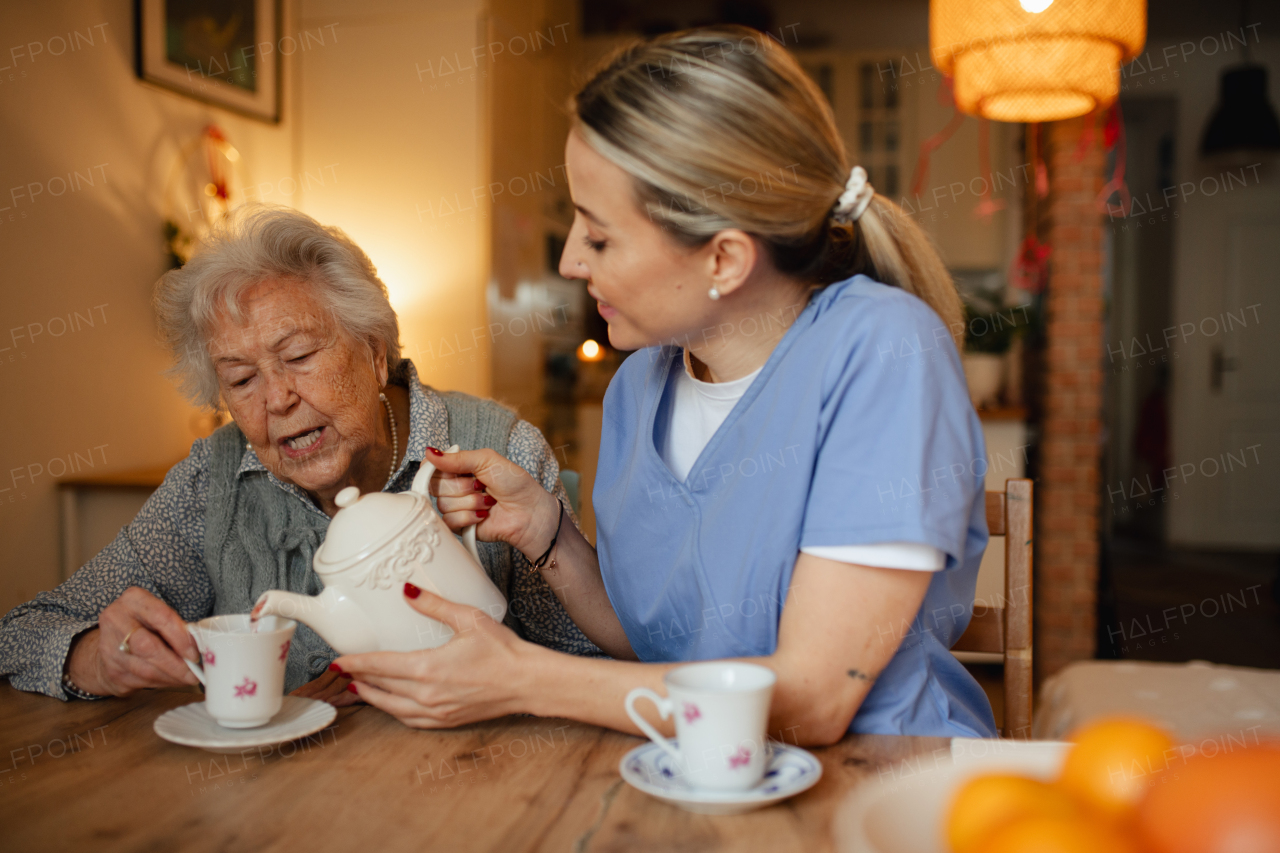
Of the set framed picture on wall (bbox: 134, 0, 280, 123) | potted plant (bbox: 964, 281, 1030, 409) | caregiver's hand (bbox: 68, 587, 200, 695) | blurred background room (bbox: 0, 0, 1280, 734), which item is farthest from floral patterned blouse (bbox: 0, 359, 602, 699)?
potted plant (bbox: 964, 281, 1030, 409)

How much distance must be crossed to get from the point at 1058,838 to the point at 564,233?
13.9 ft

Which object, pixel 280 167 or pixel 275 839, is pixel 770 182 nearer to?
pixel 275 839

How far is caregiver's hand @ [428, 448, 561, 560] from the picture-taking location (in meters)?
1.06

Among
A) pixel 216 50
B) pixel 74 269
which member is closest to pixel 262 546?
pixel 74 269

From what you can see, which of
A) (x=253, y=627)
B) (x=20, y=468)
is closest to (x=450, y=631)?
(x=253, y=627)

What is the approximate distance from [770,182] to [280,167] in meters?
2.92

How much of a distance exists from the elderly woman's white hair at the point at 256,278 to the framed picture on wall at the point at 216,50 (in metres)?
1.75

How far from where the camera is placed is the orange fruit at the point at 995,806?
14.7 inches

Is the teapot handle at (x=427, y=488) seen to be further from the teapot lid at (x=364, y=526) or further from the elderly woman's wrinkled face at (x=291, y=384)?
the elderly woman's wrinkled face at (x=291, y=384)

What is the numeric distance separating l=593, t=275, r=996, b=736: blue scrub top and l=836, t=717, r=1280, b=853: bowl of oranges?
31 centimetres

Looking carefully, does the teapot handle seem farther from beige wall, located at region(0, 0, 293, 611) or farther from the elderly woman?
beige wall, located at region(0, 0, 293, 611)

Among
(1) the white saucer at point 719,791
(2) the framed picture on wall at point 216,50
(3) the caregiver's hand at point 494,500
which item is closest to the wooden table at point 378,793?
(1) the white saucer at point 719,791

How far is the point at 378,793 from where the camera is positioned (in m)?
0.70

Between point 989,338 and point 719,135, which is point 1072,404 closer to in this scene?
point 989,338
